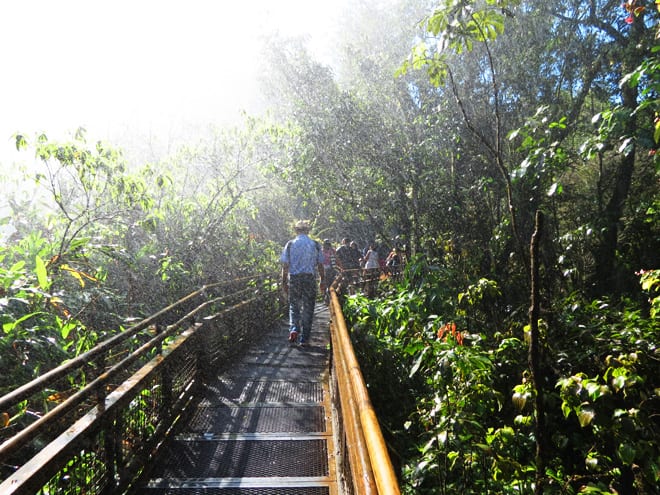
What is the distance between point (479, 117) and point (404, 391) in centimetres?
647

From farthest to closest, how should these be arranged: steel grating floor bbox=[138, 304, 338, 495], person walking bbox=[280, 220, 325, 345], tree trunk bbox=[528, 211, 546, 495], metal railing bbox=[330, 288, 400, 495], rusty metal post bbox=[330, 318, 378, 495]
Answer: person walking bbox=[280, 220, 325, 345], steel grating floor bbox=[138, 304, 338, 495], tree trunk bbox=[528, 211, 546, 495], rusty metal post bbox=[330, 318, 378, 495], metal railing bbox=[330, 288, 400, 495]

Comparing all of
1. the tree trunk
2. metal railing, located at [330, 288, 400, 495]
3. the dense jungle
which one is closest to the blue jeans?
the dense jungle

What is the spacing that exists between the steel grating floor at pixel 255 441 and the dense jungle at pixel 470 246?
0.70 metres

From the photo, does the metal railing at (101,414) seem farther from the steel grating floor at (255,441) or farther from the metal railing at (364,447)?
the metal railing at (364,447)

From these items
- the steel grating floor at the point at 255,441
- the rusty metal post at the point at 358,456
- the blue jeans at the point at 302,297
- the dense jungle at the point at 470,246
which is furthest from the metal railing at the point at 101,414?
the rusty metal post at the point at 358,456

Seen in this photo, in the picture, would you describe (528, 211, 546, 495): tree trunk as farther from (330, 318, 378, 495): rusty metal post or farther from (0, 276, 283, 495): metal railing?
(0, 276, 283, 495): metal railing

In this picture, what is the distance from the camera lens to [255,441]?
3.84 m

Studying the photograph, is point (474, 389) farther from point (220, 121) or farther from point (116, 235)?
point (220, 121)

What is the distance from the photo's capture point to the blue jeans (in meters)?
6.96

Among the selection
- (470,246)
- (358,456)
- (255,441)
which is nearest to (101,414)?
(255,441)

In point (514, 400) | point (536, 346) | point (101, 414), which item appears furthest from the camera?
point (101, 414)

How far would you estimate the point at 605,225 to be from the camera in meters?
6.05

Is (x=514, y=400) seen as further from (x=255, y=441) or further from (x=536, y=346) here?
(x=255, y=441)

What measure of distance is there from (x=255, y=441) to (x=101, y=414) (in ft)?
4.61
